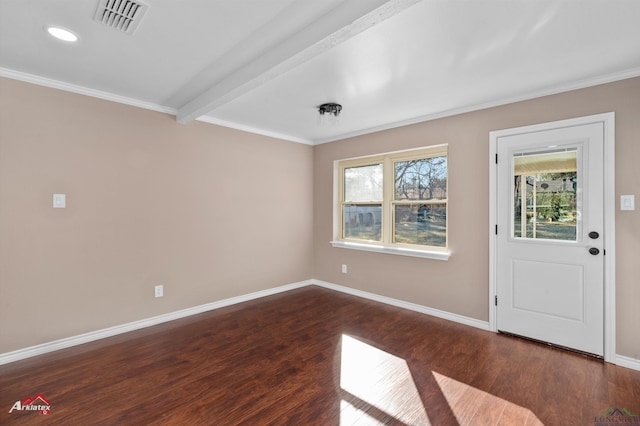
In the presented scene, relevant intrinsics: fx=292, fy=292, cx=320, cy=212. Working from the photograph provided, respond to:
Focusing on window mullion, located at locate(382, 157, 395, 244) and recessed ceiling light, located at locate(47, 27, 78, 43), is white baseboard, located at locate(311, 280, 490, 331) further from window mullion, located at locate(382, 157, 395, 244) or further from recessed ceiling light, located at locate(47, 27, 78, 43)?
recessed ceiling light, located at locate(47, 27, 78, 43)

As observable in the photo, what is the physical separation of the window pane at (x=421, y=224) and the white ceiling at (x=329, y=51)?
1313mm

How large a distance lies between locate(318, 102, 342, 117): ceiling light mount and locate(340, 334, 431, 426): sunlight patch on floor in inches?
97.5

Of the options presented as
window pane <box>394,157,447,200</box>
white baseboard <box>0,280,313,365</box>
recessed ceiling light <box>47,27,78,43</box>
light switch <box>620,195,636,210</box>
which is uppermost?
recessed ceiling light <box>47,27,78,43</box>

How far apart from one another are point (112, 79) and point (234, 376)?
2812 millimetres

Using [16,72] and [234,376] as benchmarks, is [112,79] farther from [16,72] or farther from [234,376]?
[234,376]

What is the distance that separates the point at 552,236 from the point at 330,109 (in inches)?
102

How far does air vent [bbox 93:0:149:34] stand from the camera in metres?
1.69

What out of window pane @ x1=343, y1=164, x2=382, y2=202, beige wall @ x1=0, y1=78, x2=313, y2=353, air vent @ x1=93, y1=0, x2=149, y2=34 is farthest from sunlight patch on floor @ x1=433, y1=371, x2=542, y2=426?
air vent @ x1=93, y1=0, x2=149, y2=34

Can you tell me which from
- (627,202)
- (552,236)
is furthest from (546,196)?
(627,202)

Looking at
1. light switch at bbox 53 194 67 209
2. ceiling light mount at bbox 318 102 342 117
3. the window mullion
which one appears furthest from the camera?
the window mullion

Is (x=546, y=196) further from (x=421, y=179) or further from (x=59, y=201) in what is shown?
(x=59, y=201)

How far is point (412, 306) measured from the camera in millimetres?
3832

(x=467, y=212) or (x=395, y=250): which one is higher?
(x=467, y=212)

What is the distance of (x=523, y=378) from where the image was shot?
228 centimetres
